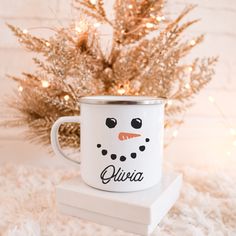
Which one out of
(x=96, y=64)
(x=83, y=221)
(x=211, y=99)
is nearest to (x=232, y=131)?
(x=211, y=99)

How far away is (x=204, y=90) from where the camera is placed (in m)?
1.01

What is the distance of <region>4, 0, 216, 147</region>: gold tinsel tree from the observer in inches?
27.2

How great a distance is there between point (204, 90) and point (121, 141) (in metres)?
0.57

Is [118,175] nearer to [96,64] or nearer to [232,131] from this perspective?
[96,64]

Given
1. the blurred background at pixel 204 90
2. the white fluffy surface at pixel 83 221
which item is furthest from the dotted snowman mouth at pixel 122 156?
the blurred background at pixel 204 90

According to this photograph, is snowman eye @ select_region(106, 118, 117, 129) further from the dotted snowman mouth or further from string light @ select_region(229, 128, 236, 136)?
string light @ select_region(229, 128, 236, 136)

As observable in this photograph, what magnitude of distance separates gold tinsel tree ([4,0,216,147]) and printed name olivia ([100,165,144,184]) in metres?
0.22

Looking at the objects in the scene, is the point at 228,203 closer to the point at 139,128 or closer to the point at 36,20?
the point at 139,128

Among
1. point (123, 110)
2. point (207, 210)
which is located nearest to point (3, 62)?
point (123, 110)

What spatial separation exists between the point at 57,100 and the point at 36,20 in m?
0.34

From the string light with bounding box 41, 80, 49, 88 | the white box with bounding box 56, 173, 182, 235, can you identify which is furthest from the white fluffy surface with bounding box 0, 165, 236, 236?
the string light with bounding box 41, 80, 49, 88

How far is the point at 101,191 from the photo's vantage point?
542mm

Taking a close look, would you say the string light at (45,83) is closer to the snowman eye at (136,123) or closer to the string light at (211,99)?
the snowman eye at (136,123)

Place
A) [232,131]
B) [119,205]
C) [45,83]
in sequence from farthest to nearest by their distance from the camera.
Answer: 1. [232,131]
2. [45,83]
3. [119,205]
